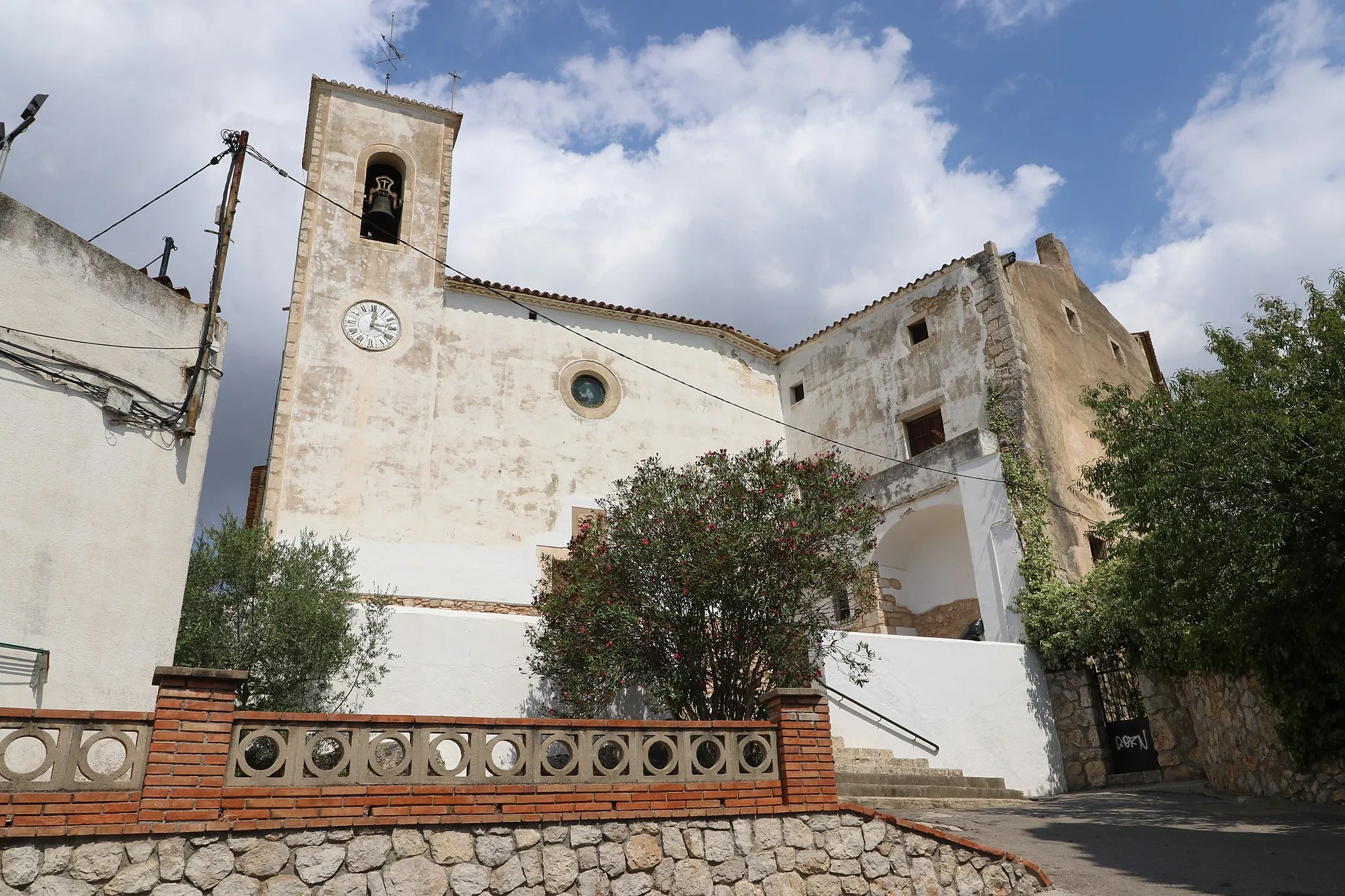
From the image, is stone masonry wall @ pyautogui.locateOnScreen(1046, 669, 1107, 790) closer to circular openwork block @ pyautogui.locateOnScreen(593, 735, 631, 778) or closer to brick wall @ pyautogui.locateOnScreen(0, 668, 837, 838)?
brick wall @ pyautogui.locateOnScreen(0, 668, 837, 838)

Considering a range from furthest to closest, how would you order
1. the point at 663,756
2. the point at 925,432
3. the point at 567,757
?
1. the point at 925,432
2. the point at 663,756
3. the point at 567,757

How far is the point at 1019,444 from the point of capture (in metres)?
17.1

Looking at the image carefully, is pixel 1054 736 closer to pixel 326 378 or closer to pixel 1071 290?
pixel 1071 290

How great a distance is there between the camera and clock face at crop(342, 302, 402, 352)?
1745 centimetres

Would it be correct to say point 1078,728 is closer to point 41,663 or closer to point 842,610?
point 842,610

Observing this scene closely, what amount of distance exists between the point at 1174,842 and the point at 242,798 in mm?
8404

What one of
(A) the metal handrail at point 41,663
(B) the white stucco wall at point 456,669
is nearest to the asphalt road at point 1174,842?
(B) the white stucco wall at point 456,669

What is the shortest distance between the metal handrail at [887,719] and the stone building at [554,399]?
2.94 metres

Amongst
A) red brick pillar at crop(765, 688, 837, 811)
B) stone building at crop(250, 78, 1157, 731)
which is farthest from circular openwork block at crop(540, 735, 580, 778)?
stone building at crop(250, 78, 1157, 731)

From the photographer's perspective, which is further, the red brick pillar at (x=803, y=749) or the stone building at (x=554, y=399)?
Result: the stone building at (x=554, y=399)

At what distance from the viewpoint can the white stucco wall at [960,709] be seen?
13797 mm

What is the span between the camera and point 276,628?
A: 11453 millimetres

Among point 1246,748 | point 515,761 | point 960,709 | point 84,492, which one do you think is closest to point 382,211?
point 84,492

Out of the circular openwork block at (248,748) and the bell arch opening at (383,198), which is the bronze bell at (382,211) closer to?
the bell arch opening at (383,198)
